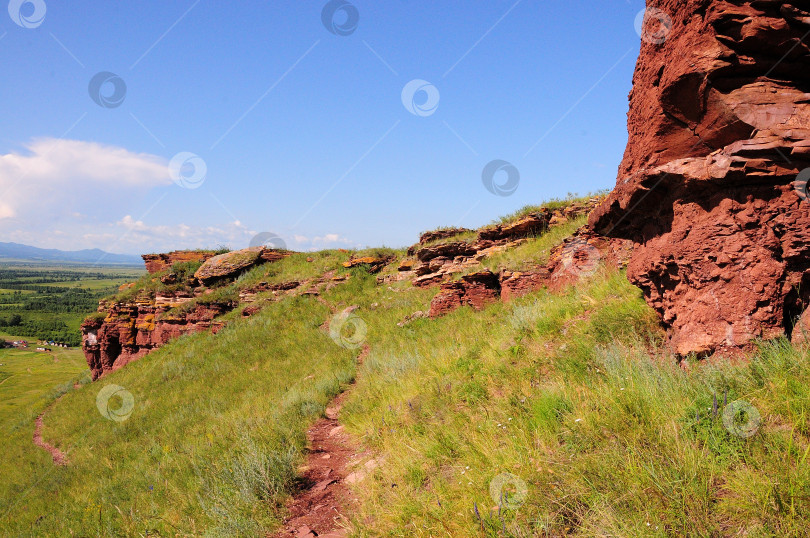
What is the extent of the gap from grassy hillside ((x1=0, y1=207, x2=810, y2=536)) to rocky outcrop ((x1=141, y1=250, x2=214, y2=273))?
56.0 feet

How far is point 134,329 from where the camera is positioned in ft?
74.1

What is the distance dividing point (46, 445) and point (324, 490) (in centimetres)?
1787

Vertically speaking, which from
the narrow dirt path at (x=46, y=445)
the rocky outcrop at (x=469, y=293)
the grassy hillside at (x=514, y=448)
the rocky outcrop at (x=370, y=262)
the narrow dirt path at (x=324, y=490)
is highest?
the rocky outcrop at (x=370, y=262)

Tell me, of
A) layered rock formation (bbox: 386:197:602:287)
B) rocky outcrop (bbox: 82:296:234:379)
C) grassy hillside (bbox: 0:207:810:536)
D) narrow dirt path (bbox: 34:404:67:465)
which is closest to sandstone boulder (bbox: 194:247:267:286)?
rocky outcrop (bbox: 82:296:234:379)

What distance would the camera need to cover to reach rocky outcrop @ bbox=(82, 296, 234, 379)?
21391 millimetres

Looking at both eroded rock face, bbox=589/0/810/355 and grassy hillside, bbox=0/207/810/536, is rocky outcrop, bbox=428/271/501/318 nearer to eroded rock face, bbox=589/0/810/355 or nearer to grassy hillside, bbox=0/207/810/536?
grassy hillside, bbox=0/207/810/536

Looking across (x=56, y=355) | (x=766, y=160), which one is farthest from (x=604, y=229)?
(x=56, y=355)

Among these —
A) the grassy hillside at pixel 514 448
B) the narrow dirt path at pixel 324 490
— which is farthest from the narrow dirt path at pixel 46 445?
the narrow dirt path at pixel 324 490

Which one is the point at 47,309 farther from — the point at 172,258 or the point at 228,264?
the point at 228,264

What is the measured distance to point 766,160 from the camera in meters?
3.34

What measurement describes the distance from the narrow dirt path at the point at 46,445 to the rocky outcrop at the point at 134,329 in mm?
3985

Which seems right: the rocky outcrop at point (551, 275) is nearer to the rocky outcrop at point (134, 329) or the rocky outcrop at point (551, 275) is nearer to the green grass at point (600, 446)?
the green grass at point (600, 446)

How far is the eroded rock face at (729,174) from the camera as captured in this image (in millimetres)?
3336

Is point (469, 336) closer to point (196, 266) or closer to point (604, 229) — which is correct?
point (604, 229)
